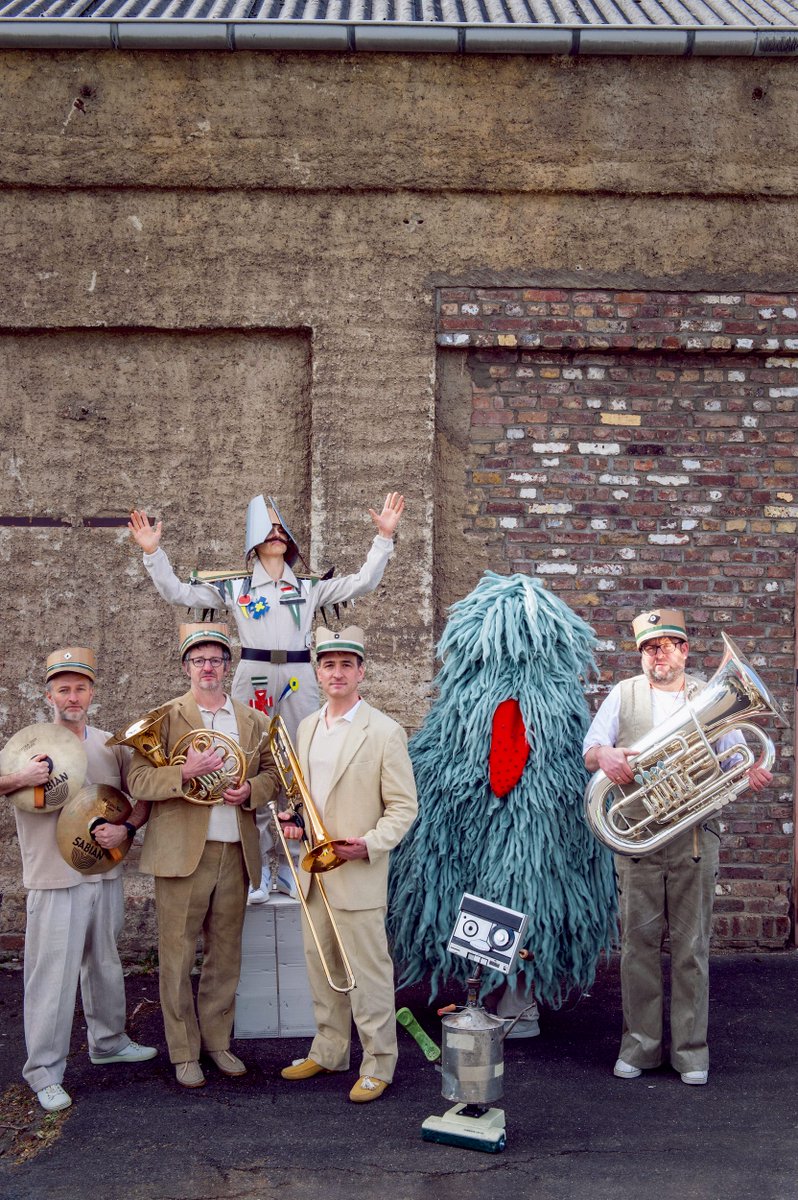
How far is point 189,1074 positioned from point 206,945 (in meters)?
0.54

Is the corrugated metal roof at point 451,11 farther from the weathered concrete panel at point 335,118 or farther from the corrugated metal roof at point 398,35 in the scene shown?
the weathered concrete panel at point 335,118

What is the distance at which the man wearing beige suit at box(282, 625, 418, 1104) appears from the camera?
5234mm

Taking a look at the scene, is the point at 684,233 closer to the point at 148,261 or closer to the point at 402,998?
the point at 148,261

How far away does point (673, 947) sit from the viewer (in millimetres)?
5477

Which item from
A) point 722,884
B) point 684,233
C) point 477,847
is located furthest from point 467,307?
point 722,884

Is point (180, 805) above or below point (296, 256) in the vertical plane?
below

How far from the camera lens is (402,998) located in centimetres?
641

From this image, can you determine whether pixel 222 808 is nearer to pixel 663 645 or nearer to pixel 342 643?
pixel 342 643

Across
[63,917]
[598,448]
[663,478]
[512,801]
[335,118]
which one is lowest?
[63,917]

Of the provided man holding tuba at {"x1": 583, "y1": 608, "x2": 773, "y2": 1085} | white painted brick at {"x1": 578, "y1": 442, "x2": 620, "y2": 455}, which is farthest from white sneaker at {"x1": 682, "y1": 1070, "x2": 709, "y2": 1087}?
white painted brick at {"x1": 578, "y1": 442, "x2": 620, "y2": 455}

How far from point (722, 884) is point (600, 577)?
195cm

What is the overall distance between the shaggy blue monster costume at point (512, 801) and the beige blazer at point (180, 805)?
2.59 feet

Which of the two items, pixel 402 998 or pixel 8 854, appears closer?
pixel 402 998

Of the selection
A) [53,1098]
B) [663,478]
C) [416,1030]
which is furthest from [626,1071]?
[663,478]
